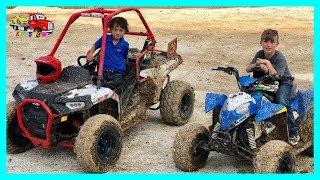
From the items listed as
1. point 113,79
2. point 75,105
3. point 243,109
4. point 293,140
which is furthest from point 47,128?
point 293,140

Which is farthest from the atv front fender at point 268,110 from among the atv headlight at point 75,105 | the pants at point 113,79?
the pants at point 113,79

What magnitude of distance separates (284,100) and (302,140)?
788 millimetres

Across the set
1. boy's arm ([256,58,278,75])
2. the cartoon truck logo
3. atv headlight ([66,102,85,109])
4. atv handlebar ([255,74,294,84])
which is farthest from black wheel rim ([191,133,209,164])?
the cartoon truck logo

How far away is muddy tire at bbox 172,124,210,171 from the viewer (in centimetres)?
635

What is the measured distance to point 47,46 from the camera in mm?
13938

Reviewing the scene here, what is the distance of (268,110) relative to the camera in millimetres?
6117

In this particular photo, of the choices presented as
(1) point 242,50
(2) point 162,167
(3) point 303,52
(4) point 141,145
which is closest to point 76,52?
(1) point 242,50

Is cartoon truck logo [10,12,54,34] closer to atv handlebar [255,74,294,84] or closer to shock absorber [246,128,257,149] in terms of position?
atv handlebar [255,74,294,84]

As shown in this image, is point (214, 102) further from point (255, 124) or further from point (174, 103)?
point (174, 103)

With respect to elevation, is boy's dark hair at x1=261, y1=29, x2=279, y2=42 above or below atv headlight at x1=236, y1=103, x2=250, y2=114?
above

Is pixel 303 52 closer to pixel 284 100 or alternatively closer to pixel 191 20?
pixel 191 20

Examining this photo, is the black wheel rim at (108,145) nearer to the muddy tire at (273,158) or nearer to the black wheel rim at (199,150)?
the black wheel rim at (199,150)

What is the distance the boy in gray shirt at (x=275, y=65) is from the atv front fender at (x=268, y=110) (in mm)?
224

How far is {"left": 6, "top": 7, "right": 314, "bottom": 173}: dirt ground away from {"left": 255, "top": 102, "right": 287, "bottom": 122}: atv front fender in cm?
76
